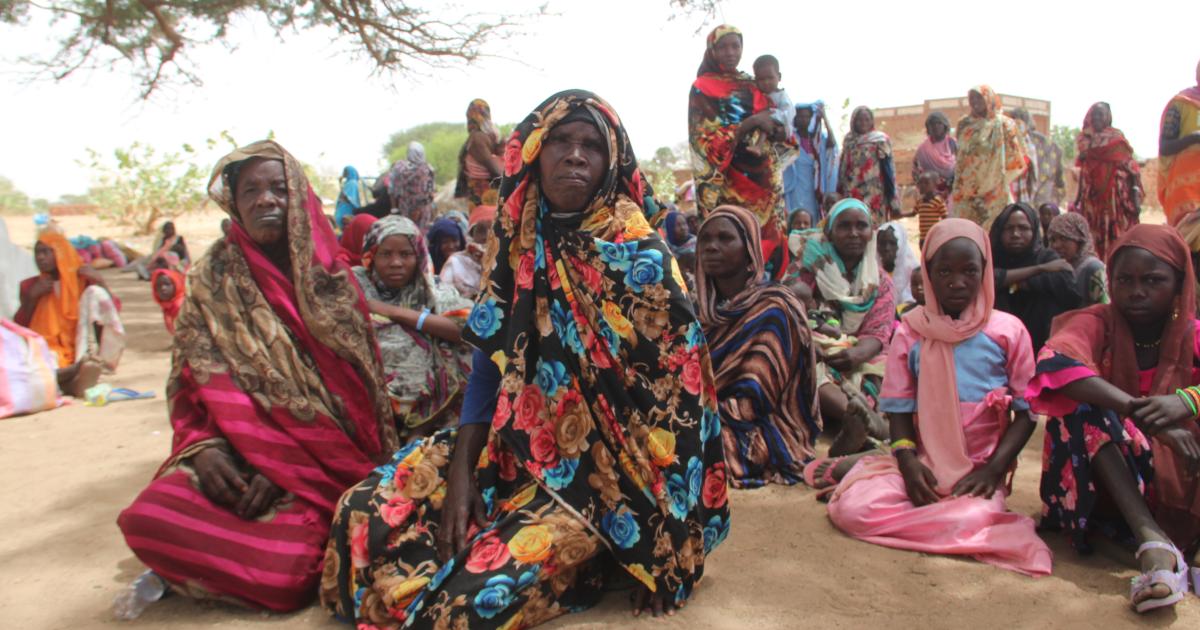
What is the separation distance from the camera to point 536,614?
9.00ft

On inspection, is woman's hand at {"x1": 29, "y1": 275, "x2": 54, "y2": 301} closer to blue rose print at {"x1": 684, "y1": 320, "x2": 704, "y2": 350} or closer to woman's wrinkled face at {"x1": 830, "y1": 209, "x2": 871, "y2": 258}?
woman's wrinkled face at {"x1": 830, "y1": 209, "x2": 871, "y2": 258}

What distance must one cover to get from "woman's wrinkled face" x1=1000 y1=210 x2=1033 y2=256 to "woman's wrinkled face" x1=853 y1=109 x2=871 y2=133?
5.39 m

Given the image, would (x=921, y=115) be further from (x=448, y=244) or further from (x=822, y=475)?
(x=822, y=475)

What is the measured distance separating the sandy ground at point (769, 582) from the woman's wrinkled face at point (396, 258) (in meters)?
1.70

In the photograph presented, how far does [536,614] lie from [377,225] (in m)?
2.35

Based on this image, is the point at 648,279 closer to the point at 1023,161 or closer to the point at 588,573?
the point at 588,573

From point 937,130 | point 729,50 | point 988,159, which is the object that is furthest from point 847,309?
point 937,130

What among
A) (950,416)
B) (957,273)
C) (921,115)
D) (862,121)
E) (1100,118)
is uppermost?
(921,115)

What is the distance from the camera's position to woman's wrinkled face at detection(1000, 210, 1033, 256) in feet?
19.0

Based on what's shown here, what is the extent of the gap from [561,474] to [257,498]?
3.77ft

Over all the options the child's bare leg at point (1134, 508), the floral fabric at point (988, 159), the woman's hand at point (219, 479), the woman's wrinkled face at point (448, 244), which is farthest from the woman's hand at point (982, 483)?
the floral fabric at point (988, 159)

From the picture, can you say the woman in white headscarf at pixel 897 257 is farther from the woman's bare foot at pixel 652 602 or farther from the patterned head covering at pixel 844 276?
the woman's bare foot at pixel 652 602

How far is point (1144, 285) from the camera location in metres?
3.11

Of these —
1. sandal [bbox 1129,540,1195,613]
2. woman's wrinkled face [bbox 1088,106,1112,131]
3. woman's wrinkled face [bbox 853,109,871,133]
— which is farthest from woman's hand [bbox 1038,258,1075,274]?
woman's wrinkled face [bbox 853,109,871,133]
